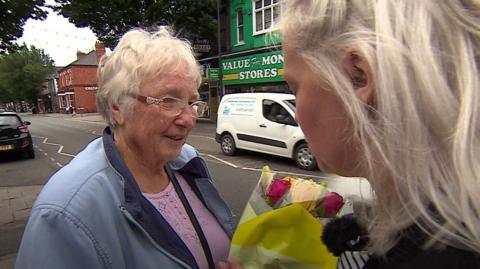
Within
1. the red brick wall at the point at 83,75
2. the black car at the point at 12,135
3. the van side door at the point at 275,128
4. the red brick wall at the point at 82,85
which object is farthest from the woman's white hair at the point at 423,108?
the red brick wall at the point at 83,75

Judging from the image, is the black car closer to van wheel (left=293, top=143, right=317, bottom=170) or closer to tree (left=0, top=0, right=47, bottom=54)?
tree (left=0, top=0, right=47, bottom=54)

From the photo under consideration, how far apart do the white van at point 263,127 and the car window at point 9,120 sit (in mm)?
6356

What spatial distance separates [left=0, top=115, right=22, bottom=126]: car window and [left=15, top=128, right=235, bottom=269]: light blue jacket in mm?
11726

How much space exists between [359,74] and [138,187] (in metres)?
0.96

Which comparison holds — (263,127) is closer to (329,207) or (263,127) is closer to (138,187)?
(138,187)

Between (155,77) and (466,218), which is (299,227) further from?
(155,77)

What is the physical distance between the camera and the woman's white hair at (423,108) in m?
0.61

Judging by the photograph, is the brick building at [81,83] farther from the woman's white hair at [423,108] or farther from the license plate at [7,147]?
the woman's white hair at [423,108]

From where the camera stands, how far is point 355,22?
2.26 ft

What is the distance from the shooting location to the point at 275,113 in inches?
357

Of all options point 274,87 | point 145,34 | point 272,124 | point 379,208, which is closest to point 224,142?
point 272,124

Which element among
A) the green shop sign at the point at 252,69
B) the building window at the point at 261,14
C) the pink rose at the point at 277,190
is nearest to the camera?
the pink rose at the point at 277,190

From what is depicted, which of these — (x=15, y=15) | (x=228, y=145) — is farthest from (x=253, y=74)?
(x=15, y=15)

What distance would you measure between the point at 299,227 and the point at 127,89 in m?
0.89
